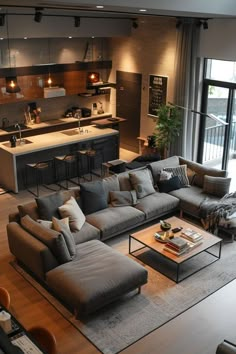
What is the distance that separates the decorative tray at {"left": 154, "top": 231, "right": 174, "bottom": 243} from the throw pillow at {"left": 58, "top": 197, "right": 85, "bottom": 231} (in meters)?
1.08

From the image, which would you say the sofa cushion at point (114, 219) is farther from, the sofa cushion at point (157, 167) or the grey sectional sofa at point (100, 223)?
the sofa cushion at point (157, 167)

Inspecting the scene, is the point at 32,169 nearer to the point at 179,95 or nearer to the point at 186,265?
the point at 179,95

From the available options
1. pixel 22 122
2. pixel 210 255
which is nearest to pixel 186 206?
pixel 210 255

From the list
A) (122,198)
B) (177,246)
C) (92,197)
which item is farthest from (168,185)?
(177,246)

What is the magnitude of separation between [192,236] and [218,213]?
865 millimetres

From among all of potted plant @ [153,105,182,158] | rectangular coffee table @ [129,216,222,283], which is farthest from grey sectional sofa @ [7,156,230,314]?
potted plant @ [153,105,182,158]

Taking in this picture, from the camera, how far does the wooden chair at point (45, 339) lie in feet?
10.6

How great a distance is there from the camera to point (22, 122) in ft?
32.7

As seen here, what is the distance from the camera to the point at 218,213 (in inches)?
256

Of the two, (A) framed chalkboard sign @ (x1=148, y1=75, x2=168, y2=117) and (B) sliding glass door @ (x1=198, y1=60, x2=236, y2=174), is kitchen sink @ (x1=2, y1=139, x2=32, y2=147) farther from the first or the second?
(B) sliding glass door @ (x1=198, y1=60, x2=236, y2=174)

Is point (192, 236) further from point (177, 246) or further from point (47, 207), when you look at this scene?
point (47, 207)

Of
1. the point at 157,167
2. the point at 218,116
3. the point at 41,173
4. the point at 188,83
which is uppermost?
the point at 188,83

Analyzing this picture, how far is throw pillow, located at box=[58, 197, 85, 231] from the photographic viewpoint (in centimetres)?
584

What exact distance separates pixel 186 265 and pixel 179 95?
14.0 ft
